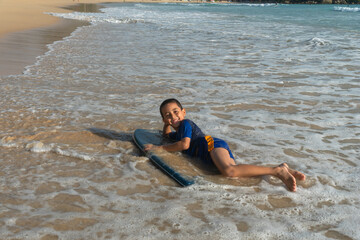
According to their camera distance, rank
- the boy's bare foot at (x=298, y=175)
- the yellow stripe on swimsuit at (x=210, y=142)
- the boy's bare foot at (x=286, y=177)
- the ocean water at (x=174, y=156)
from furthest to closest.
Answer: the yellow stripe on swimsuit at (x=210, y=142), the boy's bare foot at (x=298, y=175), the boy's bare foot at (x=286, y=177), the ocean water at (x=174, y=156)

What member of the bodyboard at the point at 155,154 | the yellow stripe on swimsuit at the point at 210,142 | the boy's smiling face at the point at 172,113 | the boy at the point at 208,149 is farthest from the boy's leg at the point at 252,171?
the boy's smiling face at the point at 172,113

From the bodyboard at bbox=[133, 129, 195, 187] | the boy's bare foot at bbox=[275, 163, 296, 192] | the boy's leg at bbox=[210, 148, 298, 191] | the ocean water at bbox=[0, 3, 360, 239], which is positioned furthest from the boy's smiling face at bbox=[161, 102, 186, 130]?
the boy's bare foot at bbox=[275, 163, 296, 192]

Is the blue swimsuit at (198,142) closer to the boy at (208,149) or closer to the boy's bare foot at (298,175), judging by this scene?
the boy at (208,149)

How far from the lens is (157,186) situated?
300 centimetres

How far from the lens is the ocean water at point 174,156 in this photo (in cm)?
246

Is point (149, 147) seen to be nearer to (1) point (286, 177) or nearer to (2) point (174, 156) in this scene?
(2) point (174, 156)

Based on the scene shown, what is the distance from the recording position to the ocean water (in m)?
2.46

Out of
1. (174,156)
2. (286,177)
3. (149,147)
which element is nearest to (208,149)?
(174,156)

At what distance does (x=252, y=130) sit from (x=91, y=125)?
1957 mm

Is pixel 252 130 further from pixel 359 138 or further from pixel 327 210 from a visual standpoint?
pixel 327 210

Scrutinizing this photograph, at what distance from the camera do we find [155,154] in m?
3.54

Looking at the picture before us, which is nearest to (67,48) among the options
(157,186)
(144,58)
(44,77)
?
(144,58)

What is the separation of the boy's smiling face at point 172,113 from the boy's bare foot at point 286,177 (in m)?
1.13

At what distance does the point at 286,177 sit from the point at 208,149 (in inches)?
30.4
